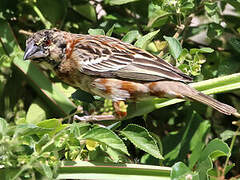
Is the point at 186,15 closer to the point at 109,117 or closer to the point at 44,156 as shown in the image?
the point at 109,117

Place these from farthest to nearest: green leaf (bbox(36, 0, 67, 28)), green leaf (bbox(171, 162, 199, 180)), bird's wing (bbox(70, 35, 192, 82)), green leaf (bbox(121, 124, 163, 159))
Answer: green leaf (bbox(36, 0, 67, 28)) < bird's wing (bbox(70, 35, 192, 82)) < green leaf (bbox(121, 124, 163, 159)) < green leaf (bbox(171, 162, 199, 180))

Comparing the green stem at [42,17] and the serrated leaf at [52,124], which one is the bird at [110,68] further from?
the serrated leaf at [52,124]

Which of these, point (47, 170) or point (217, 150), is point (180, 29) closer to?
point (217, 150)

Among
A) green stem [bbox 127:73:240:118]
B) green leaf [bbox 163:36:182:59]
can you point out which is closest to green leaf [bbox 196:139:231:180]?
green stem [bbox 127:73:240:118]

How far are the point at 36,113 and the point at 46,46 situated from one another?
0.60 m

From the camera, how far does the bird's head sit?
3428mm

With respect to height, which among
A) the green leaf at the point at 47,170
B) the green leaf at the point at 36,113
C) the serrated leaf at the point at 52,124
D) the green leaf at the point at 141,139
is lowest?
the green leaf at the point at 36,113

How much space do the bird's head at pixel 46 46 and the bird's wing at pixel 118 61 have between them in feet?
0.42

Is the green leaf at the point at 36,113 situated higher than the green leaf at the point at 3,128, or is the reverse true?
the green leaf at the point at 3,128

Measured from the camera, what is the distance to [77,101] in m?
3.54

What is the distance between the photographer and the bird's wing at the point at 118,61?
3.34 meters

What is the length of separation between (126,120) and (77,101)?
1.39 feet

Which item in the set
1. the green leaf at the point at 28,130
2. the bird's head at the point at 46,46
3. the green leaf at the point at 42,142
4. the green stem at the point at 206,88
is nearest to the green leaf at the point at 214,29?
the green stem at the point at 206,88

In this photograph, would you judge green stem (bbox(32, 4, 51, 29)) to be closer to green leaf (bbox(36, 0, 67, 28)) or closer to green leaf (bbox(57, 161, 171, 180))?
green leaf (bbox(36, 0, 67, 28))
